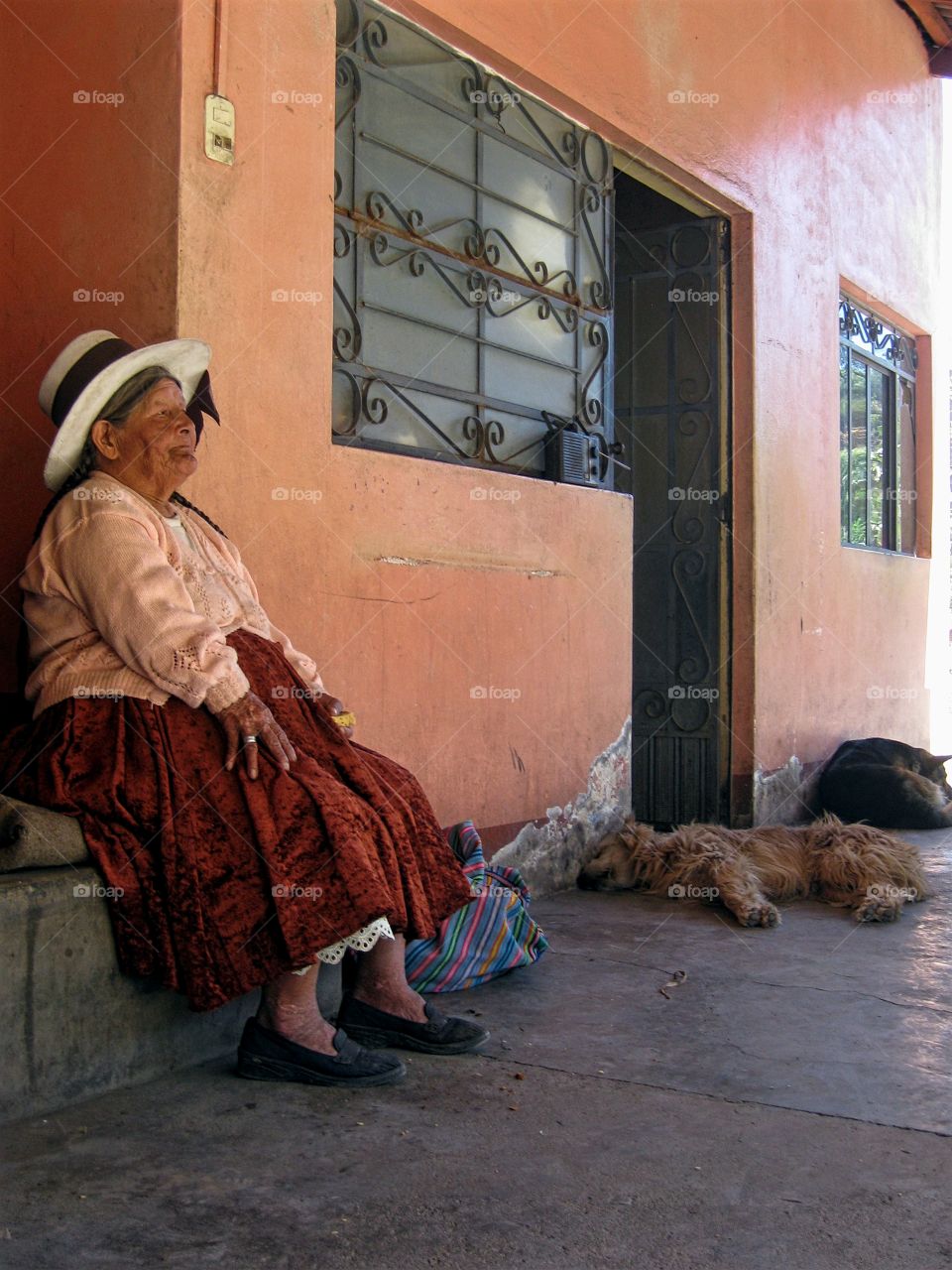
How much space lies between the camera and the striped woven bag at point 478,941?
3475 mm

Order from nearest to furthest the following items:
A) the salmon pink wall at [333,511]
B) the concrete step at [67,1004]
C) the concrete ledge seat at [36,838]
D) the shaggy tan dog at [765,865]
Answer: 1. the concrete step at [67,1004]
2. the concrete ledge seat at [36,838]
3. the salmon pink wall at [333,511]
4. the shaggy tan dog at [765,865]

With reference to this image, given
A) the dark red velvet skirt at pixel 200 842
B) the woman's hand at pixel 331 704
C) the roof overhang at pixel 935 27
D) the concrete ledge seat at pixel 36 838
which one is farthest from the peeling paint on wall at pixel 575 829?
the roof overhang at pixel 935 27

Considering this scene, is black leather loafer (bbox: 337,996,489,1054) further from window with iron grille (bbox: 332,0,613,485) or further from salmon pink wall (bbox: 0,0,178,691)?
window with iron grille (bbox: 332,0,613,485)

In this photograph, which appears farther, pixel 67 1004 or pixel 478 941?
pixel 478 941

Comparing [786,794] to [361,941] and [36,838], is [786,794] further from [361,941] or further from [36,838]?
[36,838]

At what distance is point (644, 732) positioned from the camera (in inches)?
261

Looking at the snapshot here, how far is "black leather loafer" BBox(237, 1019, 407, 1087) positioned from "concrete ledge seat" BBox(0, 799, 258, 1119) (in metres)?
0.18

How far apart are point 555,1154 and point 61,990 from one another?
3.35 ft

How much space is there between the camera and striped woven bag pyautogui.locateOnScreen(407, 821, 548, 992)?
347 centimetres

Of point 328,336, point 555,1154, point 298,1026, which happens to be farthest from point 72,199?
point 555,1154

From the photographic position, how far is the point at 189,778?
2715 mm

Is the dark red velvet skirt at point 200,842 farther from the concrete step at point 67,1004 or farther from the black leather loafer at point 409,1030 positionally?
the black leather loafer at point 409,1030

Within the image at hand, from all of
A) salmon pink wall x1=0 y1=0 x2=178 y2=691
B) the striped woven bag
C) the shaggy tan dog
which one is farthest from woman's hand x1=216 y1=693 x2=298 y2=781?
the shaggy tan dog

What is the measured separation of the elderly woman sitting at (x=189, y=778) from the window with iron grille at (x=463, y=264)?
1.15 meters
